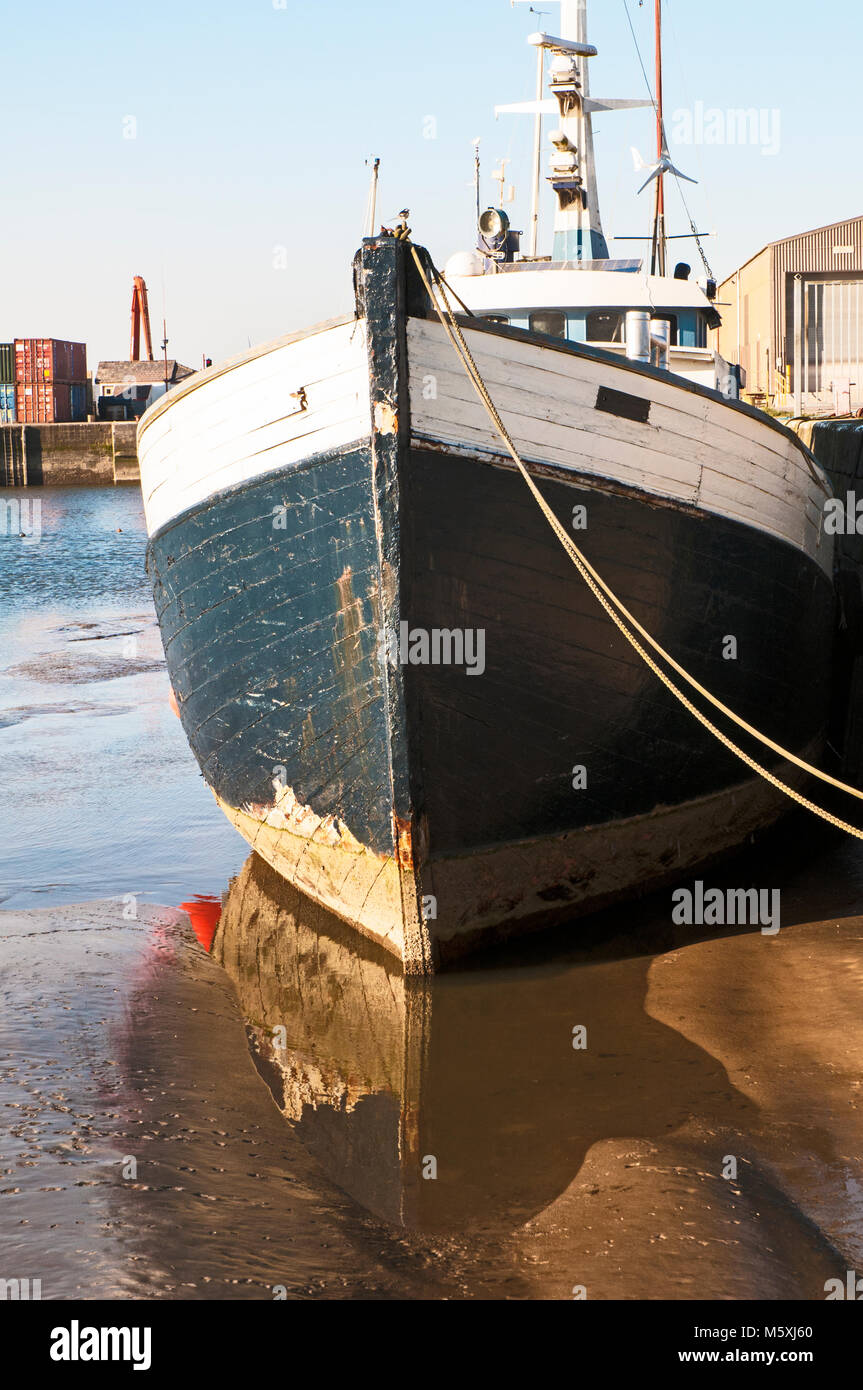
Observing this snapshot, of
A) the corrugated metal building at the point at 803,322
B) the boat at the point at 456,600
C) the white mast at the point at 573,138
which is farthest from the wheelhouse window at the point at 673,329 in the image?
the corrugated metal building at the point at 803,322

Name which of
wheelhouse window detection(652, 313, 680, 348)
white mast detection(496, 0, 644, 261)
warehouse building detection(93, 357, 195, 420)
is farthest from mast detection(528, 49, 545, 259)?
warehouse building detection(93, 357, 195, 420)

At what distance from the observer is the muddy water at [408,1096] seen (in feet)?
12.0

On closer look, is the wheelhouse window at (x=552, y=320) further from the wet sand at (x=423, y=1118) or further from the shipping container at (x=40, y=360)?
the shipping container at (x=40, y=360)

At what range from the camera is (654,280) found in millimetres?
9336

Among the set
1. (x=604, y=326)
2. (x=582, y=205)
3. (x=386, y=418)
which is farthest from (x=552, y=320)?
(x=386, y=418)

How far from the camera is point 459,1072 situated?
16.6 ft

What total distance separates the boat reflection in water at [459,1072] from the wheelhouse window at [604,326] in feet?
15.5

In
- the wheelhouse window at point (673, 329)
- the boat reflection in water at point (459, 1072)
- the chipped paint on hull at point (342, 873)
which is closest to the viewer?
the boat reflection in water at point (459, 1072)

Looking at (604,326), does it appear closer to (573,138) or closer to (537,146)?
(573,138)

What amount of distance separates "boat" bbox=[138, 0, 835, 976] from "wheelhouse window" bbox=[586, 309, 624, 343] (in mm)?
1928

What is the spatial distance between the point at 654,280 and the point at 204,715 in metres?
4.88

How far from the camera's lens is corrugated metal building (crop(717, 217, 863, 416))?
2550 cm

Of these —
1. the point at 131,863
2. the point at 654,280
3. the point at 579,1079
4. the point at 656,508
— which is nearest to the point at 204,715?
the point at 131,863

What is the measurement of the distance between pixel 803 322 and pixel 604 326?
1909cm
